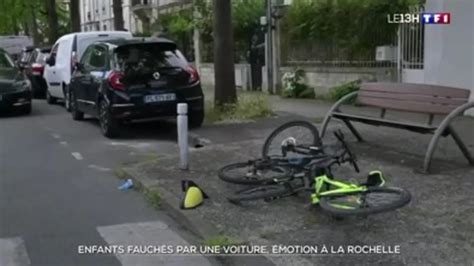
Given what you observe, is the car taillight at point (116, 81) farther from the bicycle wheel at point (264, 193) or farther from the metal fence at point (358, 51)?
the metal fence at point (358, 51)

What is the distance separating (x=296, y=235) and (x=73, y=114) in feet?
34.0

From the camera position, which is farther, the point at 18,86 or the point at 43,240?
the point at 18,86

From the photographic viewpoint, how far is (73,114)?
49.1 ft

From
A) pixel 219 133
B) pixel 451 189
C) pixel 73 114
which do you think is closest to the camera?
pixel 451 189

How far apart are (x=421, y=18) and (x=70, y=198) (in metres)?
8.82

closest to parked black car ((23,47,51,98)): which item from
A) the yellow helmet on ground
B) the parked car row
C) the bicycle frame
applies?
the parked car row

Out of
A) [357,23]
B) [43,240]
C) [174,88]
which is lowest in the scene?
[43,240]

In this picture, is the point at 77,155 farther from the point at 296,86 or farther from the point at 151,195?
the point at 296,86

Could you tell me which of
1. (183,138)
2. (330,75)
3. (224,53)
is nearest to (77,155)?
(183,138)

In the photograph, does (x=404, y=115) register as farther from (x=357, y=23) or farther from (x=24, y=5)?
(x=24, y=5)

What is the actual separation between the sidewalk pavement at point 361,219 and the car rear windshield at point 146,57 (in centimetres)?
255

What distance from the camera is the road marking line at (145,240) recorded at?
17.0 feet

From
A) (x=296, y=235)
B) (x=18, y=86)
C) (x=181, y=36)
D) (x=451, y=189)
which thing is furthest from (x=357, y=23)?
(x=181, y=36)

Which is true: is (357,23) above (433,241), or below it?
above
